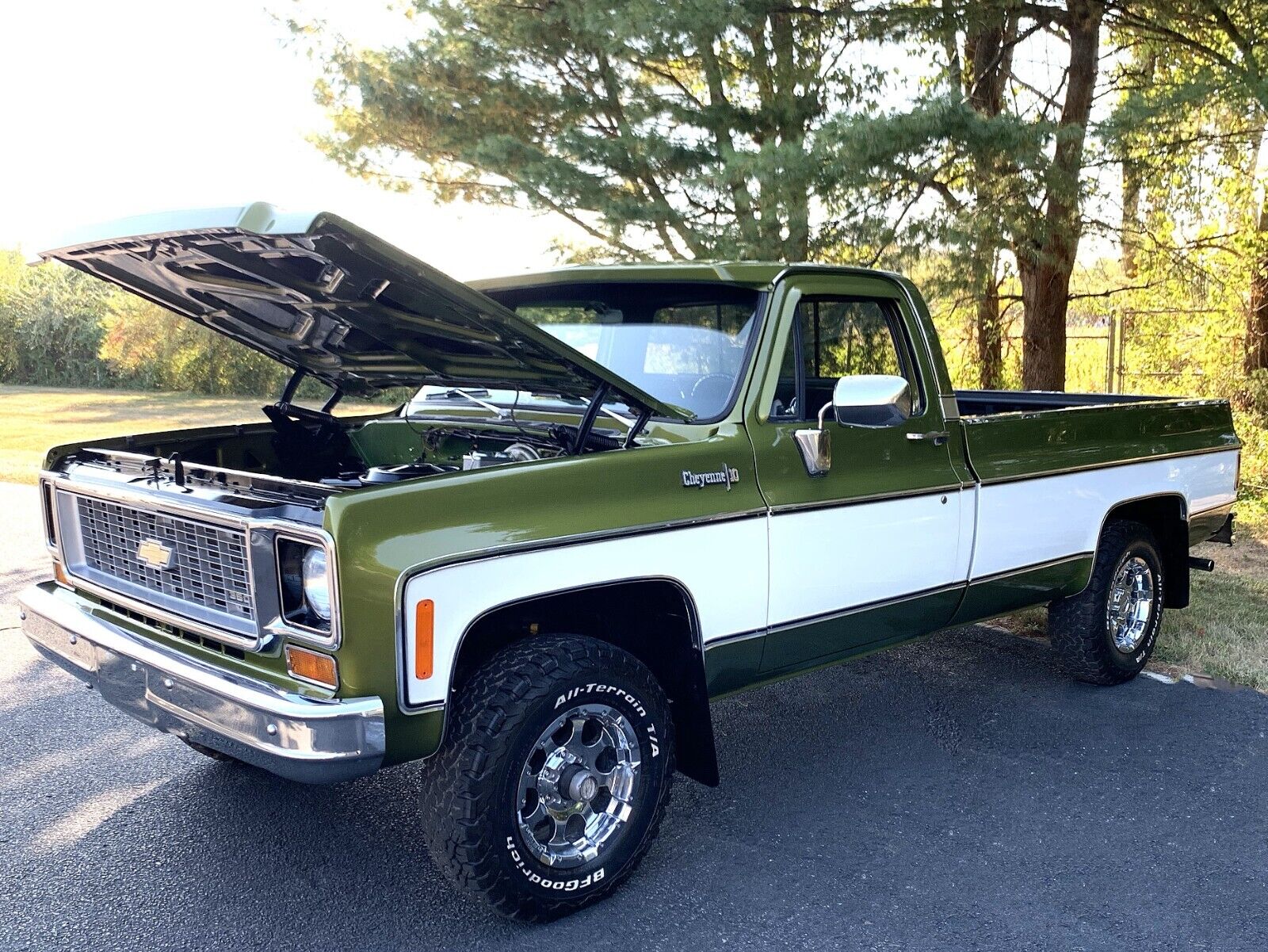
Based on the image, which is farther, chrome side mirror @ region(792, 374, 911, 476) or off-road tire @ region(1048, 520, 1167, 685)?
off-road tire @ region(1048, 520, 1167, 685)

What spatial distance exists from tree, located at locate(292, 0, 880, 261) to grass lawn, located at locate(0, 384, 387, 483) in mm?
4543

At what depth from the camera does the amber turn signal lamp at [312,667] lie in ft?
9.05

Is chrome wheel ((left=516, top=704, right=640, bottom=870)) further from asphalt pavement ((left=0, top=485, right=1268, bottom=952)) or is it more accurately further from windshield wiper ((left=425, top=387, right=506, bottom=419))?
windshield wiper ((left=425, top=387, right=506, bottom=419))

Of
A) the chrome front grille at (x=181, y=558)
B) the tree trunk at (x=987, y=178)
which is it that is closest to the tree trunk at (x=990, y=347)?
the tree trunk at (x=987, y=178)

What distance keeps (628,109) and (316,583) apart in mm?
8255

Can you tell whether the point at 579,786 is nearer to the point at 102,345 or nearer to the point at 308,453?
the point at 308,453

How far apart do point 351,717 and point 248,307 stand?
6.02 ft

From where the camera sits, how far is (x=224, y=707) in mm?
2855

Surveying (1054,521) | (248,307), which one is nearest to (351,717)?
(248,307)

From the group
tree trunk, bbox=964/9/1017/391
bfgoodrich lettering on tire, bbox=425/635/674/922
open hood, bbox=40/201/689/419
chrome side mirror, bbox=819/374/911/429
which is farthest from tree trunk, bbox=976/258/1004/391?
bfgoodrich lettering on tire, bbox=425/635/674/922

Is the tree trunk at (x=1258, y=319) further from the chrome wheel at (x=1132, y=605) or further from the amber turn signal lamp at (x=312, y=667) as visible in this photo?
the amber turn signal lamp at (x=312, y=667)

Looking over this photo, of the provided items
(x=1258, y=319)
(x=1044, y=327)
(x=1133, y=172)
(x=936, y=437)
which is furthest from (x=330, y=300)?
(x=1258, y=319)

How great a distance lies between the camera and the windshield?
3850 millimetres

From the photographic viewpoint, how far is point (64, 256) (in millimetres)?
3611
